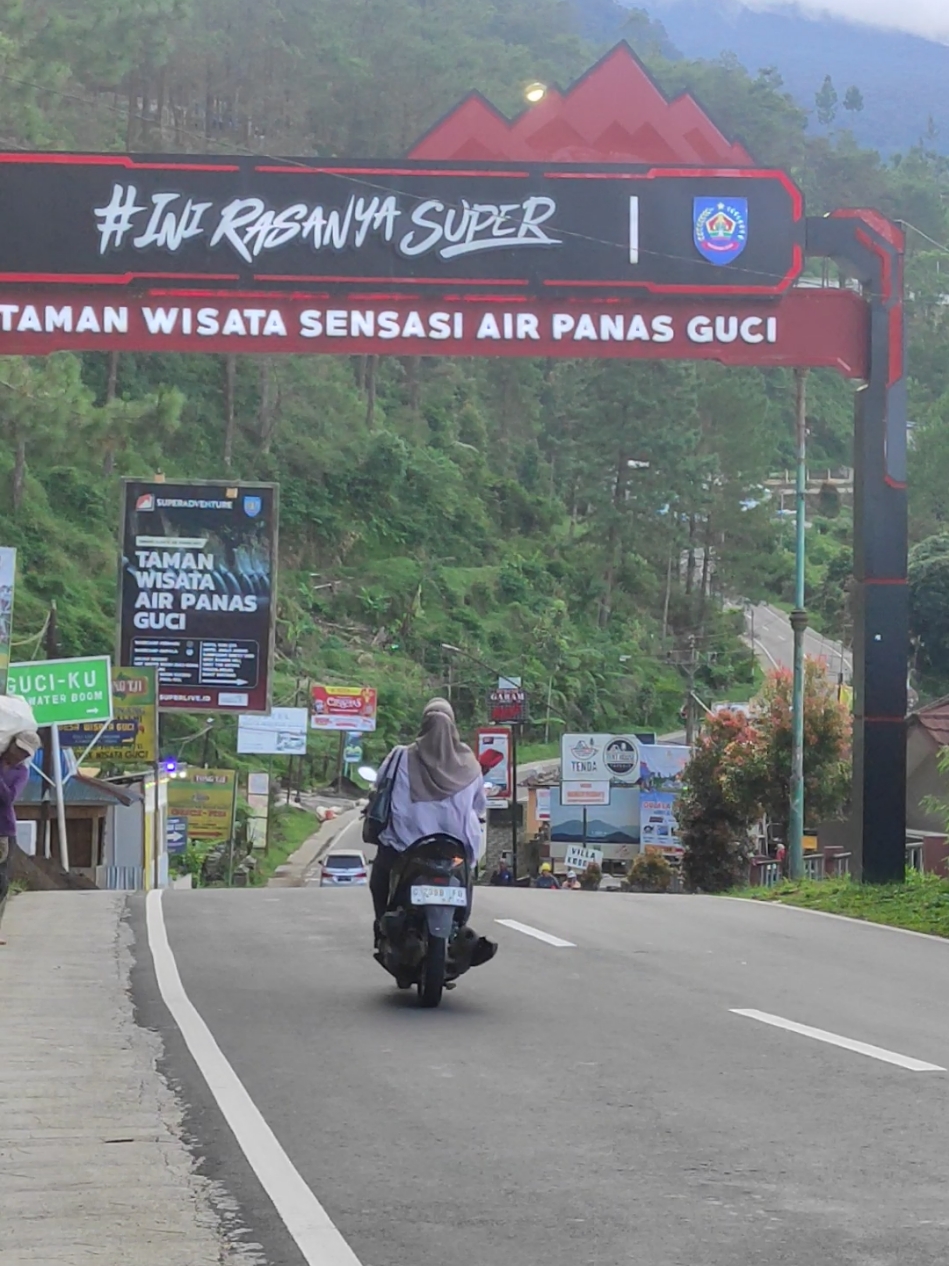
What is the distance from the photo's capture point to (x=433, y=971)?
945 centimetres

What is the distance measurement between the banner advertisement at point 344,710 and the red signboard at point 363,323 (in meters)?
31.9

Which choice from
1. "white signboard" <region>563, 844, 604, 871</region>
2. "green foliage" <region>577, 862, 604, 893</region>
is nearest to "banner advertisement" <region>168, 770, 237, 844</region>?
"white signboard" <region>563, 844, 604, 871</region>

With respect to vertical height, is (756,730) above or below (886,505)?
below

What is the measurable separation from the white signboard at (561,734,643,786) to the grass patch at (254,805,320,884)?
1083 cm

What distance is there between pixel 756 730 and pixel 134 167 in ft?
73.0

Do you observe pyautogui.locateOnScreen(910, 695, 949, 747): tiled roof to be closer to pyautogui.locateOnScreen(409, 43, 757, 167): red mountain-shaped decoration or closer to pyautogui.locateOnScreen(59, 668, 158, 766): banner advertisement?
pyautogui.locateOnScreen(59, 668, 158, 766): banner advertisement

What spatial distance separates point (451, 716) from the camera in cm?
989

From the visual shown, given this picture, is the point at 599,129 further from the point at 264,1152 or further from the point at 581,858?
the point at 581,858

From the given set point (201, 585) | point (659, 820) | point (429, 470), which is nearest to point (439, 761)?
point (201, 585)

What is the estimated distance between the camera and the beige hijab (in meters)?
9.70

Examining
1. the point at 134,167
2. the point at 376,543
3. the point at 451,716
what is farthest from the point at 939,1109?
the point at 376,543

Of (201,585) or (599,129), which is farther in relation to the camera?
(201,585)

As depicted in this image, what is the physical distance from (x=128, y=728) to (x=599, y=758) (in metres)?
17.0

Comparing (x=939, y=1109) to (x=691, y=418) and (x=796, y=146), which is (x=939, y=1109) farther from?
(x=796, y=146)
